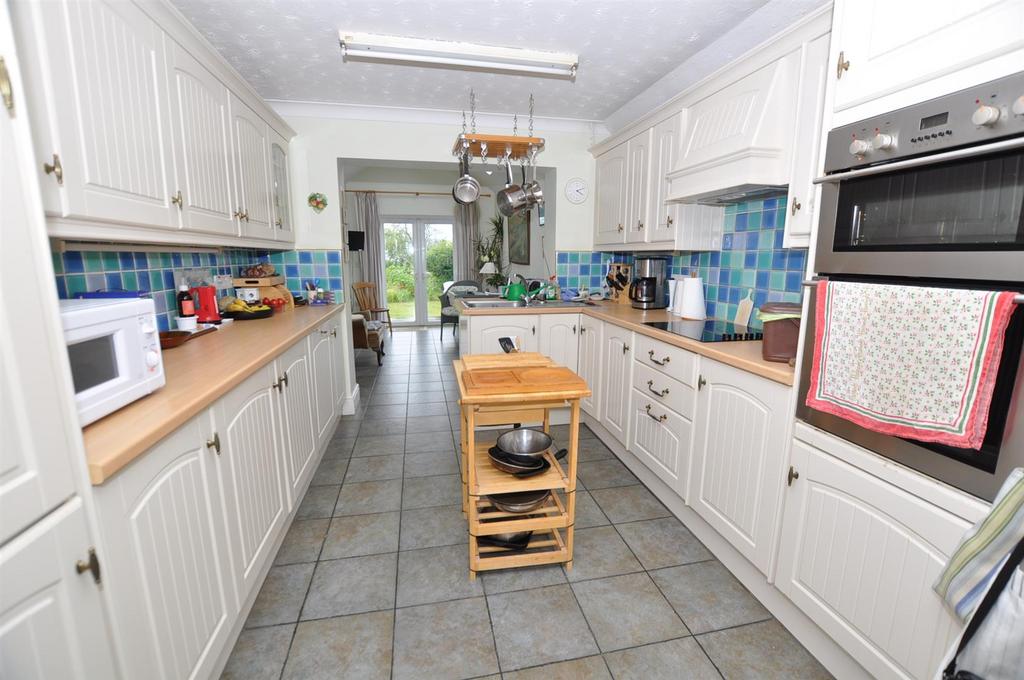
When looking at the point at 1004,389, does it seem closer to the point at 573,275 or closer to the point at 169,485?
the point at 169,485

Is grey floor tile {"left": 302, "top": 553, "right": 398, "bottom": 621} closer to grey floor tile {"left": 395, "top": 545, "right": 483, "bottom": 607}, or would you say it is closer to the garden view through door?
grey floor tile {"left": 395, "top": 545, "right": 483, "bottom": 607}

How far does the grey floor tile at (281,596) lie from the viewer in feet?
5.36

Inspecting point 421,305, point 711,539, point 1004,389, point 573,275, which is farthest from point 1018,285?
point 421,305

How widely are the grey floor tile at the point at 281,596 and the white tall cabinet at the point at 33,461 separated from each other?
87 centimetres

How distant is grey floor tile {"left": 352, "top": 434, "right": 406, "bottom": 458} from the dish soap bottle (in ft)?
4.12

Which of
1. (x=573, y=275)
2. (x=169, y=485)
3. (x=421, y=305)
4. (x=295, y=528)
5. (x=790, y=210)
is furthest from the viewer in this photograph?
(x=421, y=305)

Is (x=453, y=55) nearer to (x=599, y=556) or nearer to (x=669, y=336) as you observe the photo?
(x=669, y=336)

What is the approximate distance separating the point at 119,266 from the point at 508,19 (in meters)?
2.03

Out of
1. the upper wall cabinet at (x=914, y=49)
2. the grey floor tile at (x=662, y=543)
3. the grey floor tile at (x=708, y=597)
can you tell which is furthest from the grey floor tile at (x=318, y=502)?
the upper wall cabinet at (x=914, y=49)

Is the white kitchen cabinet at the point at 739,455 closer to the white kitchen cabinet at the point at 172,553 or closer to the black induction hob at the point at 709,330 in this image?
the black induction hob at the point at 709,330

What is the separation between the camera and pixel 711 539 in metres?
2.02

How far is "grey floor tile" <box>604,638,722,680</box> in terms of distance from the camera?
4.66 feet

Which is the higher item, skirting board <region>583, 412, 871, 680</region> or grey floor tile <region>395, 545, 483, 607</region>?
skirting board <region>583, 412, 871, 680</region>

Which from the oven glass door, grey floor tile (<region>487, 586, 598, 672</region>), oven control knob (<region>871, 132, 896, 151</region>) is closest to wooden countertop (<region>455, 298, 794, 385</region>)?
the oven glass door
